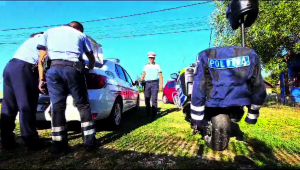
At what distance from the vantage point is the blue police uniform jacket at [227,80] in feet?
7.93

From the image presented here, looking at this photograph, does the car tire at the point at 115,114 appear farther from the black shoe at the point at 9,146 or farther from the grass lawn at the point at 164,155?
the black shoe at the point at 9,146

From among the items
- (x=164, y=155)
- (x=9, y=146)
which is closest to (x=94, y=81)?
(x=9, y=146)

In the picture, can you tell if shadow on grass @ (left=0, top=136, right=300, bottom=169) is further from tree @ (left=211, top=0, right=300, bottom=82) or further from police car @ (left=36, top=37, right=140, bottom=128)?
tree @ (left=211, top=0, right=300, bottom=82)

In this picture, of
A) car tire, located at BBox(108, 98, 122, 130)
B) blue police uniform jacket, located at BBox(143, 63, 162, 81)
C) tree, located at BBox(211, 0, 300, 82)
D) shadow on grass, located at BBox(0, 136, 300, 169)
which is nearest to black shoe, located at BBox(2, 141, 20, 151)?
shadow on grass, located at BBox(0, 136, 300, 169)

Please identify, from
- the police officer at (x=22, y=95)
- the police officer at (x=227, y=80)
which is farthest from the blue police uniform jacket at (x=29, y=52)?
the police officer at (x=227, y=80)

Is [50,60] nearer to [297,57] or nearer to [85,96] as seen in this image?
[85,96]

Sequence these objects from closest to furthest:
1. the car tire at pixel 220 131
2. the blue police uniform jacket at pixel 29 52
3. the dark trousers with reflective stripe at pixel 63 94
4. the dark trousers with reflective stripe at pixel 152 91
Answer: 1. the car tire at pixel 220 131
2. the dark trousers with reflective stripe at pixel 63 94
3. the blue police uniform jacket at pixel 29 52
4. the dark trousers with reflective stripe at pixel 152 91

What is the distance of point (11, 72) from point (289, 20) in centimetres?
957

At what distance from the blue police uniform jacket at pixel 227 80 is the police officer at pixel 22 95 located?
7.10 feet

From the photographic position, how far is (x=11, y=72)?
296 cm

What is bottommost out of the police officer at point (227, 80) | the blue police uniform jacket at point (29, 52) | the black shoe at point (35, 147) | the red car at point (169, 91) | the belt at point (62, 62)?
the red car at point (169, 91)

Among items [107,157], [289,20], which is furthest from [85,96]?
[289,20]

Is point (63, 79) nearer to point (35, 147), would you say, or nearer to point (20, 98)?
point (20, 98)

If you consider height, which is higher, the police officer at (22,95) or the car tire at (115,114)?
the police officer at (22,95)
